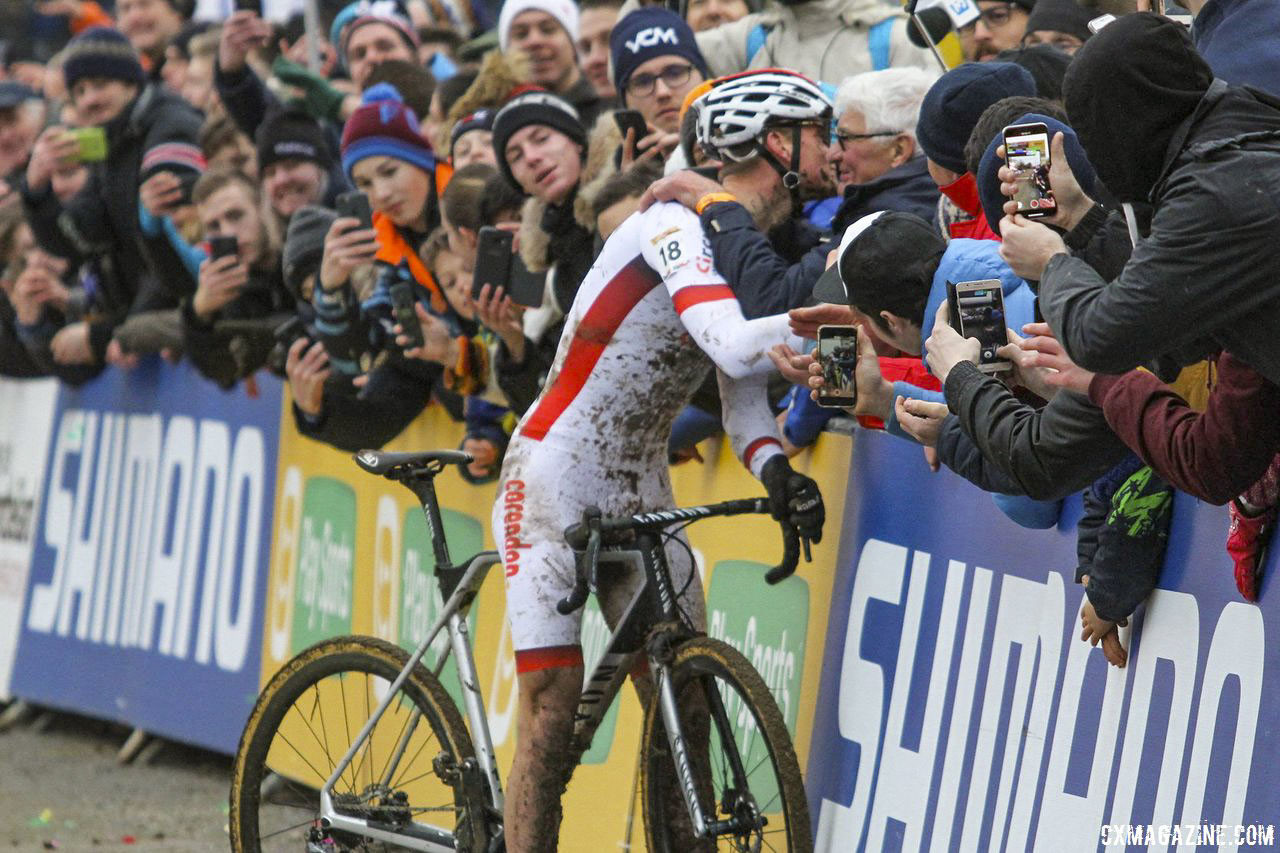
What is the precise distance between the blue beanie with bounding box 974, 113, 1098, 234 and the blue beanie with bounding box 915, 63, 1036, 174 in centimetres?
48

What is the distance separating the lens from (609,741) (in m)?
6.65

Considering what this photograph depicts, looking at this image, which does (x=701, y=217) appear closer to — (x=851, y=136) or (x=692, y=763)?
(x=851, y=136)

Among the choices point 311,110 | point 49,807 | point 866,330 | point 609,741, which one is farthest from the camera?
point 311,110

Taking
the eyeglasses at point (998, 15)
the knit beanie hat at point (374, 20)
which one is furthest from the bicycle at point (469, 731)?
the knit beanie hat at point (374, 20)

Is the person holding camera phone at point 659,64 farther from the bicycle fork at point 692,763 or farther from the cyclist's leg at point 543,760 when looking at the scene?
the bicycle fork at point 692,763

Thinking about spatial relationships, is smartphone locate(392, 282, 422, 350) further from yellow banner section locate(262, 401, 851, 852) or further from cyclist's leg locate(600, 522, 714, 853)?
cyclist's leg locate(600, 522, 714, 853)

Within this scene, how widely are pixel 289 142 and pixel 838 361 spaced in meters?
5.02

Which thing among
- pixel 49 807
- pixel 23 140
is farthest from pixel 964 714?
pixel 23 140

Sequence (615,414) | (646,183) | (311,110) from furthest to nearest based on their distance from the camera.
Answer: (311,110)
(646,183)
(615,414)

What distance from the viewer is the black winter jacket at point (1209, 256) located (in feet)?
10.6

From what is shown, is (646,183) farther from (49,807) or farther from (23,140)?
(23,140)

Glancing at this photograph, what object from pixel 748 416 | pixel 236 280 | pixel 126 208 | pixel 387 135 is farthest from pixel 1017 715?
pixel 126 208

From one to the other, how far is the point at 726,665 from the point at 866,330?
2.84 feet

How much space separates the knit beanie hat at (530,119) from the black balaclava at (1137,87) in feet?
11.5
